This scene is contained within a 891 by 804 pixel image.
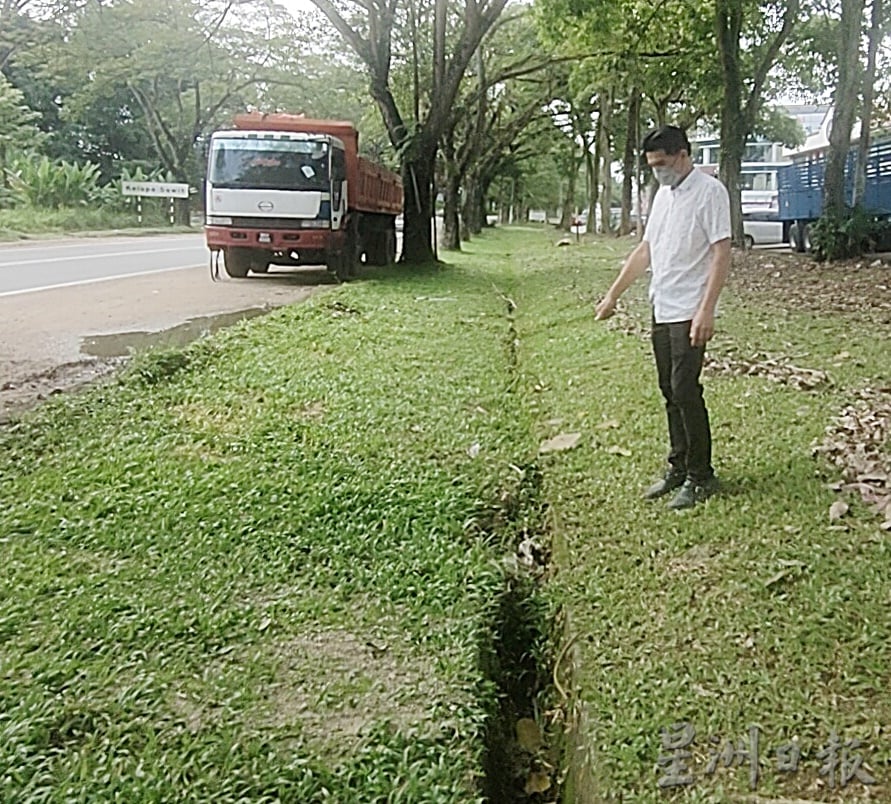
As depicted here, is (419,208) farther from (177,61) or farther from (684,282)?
(177,61)

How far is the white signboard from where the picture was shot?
40.7 meters

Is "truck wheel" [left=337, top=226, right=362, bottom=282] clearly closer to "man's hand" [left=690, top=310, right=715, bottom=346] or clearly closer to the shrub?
the shrub

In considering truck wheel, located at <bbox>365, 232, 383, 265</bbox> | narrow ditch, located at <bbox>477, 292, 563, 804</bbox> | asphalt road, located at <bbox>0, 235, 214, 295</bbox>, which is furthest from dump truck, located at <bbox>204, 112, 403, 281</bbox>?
narrow ditch, located at <bbox>477, 292, 563, 804</bbox>

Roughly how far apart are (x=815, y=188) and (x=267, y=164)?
1338cm

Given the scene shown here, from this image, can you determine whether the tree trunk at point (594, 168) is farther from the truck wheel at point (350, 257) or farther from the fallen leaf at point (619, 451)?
the fallen leaf at point (619, 451)

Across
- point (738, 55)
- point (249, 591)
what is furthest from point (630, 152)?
point (249, 591)

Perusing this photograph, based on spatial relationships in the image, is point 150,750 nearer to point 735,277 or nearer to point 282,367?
point 282,367

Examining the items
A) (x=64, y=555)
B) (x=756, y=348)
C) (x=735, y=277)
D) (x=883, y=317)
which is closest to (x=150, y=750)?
(x=64, y=555)

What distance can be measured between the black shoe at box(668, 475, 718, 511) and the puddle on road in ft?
19.3

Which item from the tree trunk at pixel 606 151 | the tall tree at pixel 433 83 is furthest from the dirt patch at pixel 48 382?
the tree trunk at pixel 606 151

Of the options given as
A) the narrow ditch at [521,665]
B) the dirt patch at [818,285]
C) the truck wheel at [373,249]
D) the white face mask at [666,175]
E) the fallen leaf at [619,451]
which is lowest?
the narrow ditch at [521,665]

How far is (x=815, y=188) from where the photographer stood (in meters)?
23.5

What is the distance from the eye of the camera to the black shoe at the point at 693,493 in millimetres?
4738

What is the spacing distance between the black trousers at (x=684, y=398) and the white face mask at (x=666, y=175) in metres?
0.62
